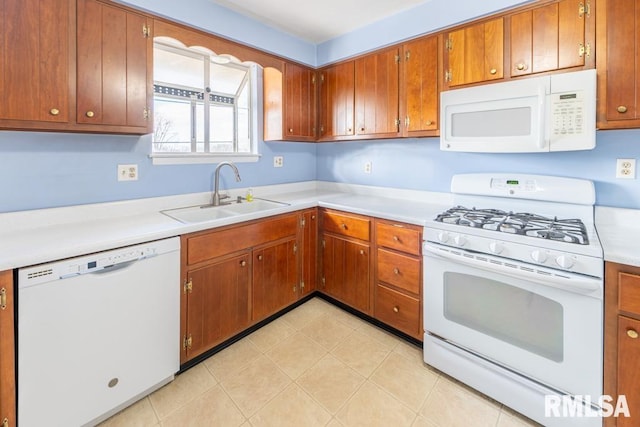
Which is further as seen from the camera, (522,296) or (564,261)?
(522,296)

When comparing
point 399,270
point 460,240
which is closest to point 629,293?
point 460,240

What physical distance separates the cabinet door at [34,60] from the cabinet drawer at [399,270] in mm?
2064

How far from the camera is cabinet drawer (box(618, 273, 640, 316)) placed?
126 centimetres

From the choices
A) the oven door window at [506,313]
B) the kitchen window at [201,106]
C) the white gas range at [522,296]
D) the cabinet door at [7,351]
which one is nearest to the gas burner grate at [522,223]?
the white gas range at [522,296]

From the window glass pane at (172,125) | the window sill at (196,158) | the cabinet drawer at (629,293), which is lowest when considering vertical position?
the cabinet drawer at (629,293)

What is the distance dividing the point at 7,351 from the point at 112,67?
4.75ft

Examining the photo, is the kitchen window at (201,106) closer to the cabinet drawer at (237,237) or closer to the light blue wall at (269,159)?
the light blue wall at (269,159)

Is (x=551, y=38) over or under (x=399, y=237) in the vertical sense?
over

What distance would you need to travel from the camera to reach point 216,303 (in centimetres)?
199

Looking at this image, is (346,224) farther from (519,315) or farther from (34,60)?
(34,60)

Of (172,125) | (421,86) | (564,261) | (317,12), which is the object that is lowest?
(564,261)

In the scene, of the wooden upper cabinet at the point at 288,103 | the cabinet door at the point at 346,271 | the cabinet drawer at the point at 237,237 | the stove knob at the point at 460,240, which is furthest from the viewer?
the wooden upper cabinet at the point at 288,103

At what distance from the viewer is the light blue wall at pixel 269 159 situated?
170cm
